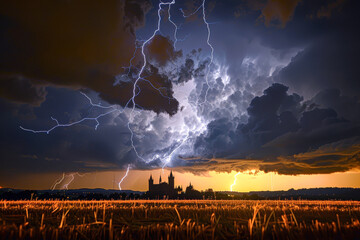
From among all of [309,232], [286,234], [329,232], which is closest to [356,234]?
[329,232]

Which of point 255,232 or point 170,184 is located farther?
point 170,184

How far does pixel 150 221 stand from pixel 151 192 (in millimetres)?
172565

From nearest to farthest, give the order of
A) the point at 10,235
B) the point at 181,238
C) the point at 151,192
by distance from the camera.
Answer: the point at 10,235 → the point at 181,238 → the point at 151,192

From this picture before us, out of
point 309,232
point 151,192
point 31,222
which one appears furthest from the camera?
point 151,192

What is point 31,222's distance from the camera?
872 cm

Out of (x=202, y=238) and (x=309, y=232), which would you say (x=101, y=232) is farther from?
(x=309, y=232)

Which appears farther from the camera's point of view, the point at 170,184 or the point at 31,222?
the point at 170,184

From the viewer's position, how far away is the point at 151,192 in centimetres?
17488

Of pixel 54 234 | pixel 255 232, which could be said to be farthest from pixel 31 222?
pixel 255 232

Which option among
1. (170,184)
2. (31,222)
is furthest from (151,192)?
(31,222)

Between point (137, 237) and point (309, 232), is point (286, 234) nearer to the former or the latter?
point (309, 232)

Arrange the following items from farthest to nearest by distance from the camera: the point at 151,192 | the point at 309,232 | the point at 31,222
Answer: the point at 151,192
the point at 31,222
the point at 309,232

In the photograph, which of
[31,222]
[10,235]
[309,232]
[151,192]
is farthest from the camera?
[151,192]

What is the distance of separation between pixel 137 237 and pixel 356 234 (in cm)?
573
